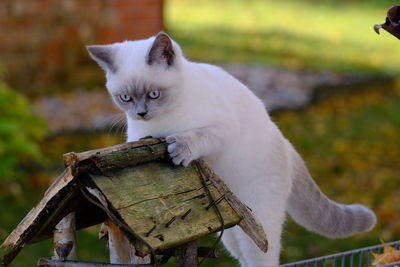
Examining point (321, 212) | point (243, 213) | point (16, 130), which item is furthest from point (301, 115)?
point (243, 213)

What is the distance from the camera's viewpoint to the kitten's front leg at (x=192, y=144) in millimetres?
2365

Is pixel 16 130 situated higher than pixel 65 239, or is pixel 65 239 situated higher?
pixel 65 239

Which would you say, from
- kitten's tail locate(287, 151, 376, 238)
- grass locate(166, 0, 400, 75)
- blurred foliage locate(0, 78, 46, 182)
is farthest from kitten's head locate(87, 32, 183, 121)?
grass locate(166, 0, 400, 75)

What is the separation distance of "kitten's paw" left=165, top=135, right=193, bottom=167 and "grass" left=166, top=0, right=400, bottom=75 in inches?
307

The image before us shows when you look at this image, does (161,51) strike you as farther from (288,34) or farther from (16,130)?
(288,34)

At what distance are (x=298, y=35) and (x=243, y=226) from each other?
1078 cm

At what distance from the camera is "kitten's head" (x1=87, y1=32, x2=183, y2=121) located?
9.22ft

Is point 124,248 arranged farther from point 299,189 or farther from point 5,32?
point 5,32

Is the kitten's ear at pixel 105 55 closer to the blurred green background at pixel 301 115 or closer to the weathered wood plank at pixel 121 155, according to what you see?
the weathered wood plank at pixel 121 155

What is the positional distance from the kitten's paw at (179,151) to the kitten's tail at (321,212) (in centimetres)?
110

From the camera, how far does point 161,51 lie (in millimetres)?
2818

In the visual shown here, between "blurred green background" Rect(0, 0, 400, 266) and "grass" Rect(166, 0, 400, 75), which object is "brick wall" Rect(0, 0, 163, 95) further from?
"grass" Rect(166, 0, 400, 75)

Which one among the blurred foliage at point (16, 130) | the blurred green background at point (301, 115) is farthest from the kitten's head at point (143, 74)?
the blurred foliage at point (16, 130)

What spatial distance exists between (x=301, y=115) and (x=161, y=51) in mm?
5870
